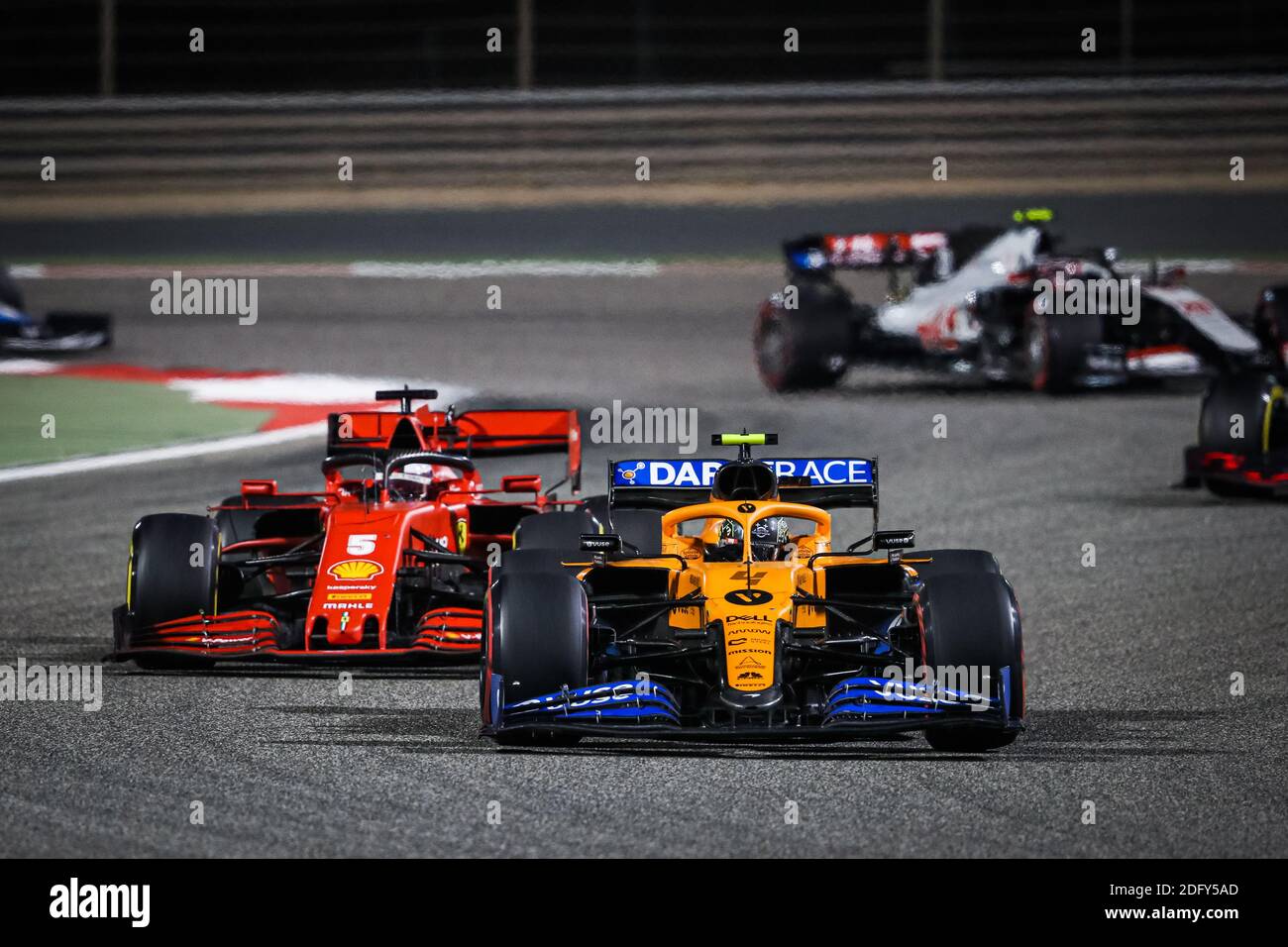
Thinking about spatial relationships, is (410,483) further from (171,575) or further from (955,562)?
(955,562)

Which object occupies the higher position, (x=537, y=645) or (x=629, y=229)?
(x=629, y=229)

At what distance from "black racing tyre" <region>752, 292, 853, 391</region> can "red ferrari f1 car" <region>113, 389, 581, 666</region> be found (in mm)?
8418

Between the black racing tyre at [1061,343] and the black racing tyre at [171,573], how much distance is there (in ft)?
33.6

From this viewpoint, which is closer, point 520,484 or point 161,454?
point 520,484

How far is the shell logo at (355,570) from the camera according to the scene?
10.3 m

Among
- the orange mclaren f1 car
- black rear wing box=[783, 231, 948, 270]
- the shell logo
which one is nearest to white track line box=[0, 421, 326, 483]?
black rear wing box=[783, 231, 948, 270]

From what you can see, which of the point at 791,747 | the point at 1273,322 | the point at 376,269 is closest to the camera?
the point at 791,747

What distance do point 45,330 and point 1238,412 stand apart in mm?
12033

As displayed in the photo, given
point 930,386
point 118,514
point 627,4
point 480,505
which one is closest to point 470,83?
point 627,4

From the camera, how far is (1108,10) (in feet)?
94.7

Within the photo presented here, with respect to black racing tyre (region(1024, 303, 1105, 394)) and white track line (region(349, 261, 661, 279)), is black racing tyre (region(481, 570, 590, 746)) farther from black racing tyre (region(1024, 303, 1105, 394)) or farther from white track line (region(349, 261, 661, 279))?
white track line (region(349, 261, 661, 279))

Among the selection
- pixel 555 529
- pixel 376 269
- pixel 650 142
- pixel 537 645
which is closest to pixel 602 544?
pixel 537 645

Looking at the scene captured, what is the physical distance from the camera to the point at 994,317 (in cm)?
2000

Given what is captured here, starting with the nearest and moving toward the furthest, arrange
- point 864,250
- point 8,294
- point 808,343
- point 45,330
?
1. point 864,250
2. point 808,343
3. point 45,330
4. point 8,294
